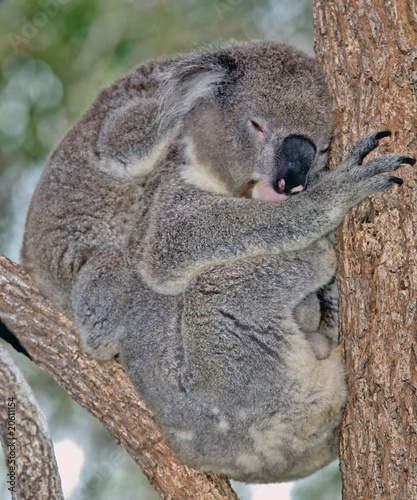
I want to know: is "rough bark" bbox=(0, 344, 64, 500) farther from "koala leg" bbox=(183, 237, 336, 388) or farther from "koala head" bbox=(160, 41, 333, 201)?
"koala head" bbox=(160, 41, 333, 201)

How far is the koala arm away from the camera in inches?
118

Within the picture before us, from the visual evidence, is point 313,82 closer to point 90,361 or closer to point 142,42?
point 90,361

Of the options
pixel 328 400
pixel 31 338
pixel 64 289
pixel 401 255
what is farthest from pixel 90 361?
pixel 401 255

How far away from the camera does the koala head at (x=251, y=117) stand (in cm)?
327

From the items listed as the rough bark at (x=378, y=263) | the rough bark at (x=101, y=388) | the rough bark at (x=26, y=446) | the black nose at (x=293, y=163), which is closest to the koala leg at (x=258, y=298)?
the rough bark at (x=378, y=263)

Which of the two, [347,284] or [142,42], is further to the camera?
[142,42]

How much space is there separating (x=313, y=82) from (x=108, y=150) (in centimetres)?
144

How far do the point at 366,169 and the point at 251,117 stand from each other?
0.75 metres

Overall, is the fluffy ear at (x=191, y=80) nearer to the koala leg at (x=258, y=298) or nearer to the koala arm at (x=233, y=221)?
the koala arm at (x=233, y=221)

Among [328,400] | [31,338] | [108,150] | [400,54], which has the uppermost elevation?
[400,54]

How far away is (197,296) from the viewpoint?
330cm

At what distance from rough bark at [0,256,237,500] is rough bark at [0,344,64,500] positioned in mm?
388

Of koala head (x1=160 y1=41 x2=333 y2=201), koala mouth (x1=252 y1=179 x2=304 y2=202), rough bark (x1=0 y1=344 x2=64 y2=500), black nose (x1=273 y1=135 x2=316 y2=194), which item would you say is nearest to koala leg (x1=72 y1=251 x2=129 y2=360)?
rough bark (x1=0 y1=344 x2=64 y2=500)

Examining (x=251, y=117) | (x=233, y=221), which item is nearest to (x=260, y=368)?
(x=233, y=221)
